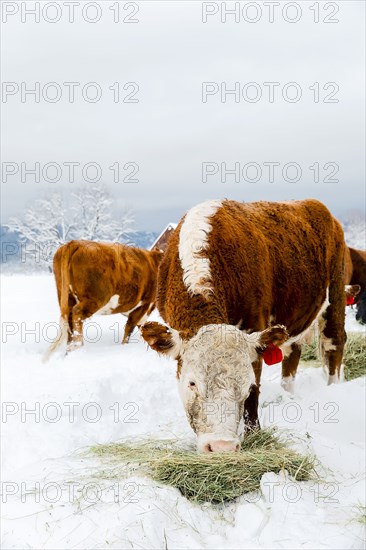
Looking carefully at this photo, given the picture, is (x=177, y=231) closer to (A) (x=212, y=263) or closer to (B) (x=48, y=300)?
(A) (x=212, y=263)

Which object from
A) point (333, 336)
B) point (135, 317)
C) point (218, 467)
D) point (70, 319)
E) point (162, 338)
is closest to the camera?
point (218, 467)

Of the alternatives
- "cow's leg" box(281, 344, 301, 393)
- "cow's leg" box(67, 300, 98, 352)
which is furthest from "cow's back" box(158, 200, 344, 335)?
"cow's leg" box(67, 300, 98, 352)

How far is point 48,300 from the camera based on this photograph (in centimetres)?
1905

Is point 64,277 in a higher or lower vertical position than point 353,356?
higher

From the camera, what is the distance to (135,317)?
479 inches

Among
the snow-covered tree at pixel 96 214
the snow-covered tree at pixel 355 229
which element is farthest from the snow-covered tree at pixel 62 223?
the snow-covered tree at pixel 355 229

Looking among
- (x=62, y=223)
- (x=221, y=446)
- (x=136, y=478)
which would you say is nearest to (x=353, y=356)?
(x=221, y=446)

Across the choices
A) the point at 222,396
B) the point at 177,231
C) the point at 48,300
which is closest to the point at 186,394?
the point at 222,396

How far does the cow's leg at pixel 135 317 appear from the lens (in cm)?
1195

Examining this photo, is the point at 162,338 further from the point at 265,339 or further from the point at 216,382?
the point at 265,339

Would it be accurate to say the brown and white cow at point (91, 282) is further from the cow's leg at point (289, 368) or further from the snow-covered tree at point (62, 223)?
the snow-covered tree at point (62, 223)

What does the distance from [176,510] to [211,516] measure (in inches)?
8.3

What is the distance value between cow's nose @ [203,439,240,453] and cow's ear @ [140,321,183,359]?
0.79 m

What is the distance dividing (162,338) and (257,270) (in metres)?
1.27
